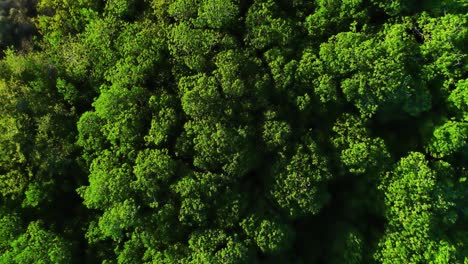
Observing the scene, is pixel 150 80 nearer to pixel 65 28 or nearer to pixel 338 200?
pixel 65 28

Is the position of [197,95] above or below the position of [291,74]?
above

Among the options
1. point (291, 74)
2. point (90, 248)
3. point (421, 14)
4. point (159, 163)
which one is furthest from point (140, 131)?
point (421, 14)

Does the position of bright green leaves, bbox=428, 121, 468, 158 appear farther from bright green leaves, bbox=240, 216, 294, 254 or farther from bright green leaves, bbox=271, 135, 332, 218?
bright green leaves, bbox=240, 216, 294, 254

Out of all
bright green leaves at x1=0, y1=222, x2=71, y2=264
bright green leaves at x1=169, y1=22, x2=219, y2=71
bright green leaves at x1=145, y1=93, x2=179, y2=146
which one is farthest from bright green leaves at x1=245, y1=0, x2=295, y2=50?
bright green leaves at x1=0, y1=222, x2=71, y2=264

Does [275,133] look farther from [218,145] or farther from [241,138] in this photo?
[218,145]

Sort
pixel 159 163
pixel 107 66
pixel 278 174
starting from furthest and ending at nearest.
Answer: pixel 107 66 → pixel 278 174 → pixel 159 163

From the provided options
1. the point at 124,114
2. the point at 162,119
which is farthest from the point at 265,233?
the point at 124,114

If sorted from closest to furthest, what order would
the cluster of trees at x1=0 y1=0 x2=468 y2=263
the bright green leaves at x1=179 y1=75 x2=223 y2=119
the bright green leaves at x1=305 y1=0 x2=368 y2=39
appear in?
the bright green leaves at x1=179 y1=75 x2=223 y2=119
the cluster of trees at x1=0 y1=0 x2=468 y2=263
the bright green leaves at x1=305 y1=0 x2=368 y2=39

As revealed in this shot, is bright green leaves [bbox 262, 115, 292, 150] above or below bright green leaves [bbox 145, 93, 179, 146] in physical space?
below
